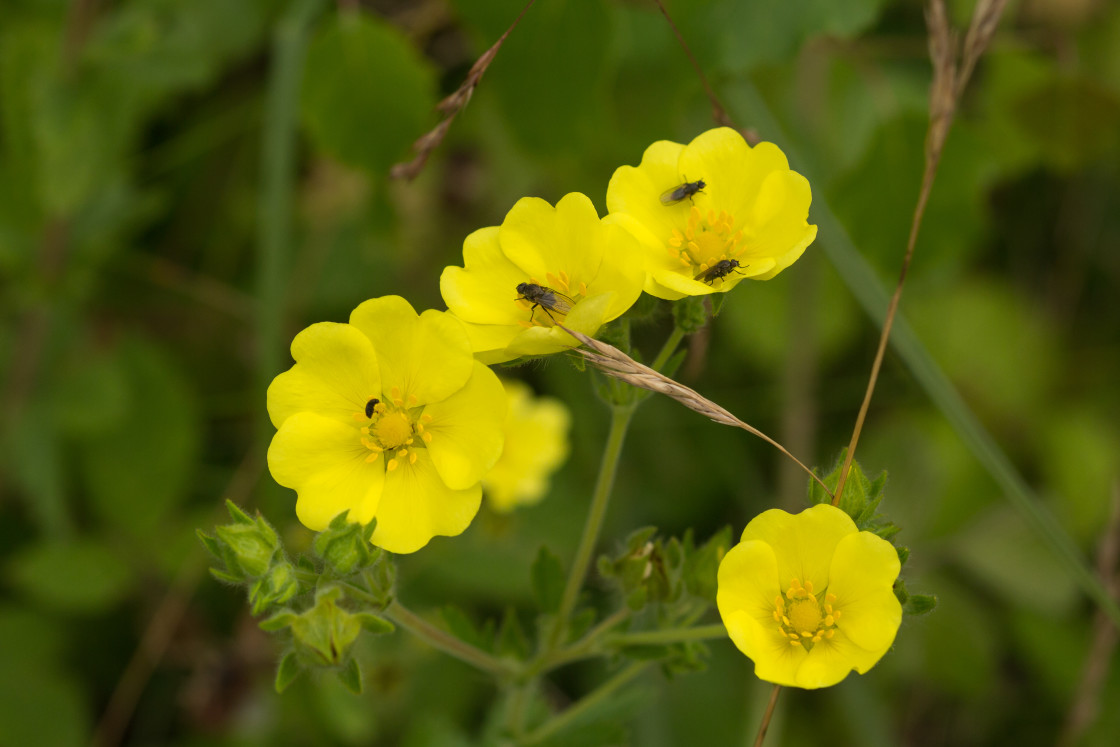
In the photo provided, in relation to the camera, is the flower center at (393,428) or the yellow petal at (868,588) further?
the flower center at (393,428)

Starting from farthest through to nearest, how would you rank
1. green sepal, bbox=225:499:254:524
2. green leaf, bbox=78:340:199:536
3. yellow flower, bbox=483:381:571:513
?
green leaf, bbox=78:340:199:536
yellow flower, bbox=483:381:571:513
green sepal, bbox=225:499:254:524

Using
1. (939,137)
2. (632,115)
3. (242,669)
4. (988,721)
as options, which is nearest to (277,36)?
(632,115)

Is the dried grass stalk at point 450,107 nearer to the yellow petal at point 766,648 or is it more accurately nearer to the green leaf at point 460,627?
the green leaf at point 460,627

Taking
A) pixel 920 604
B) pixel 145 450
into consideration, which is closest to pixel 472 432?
pixel 920 604

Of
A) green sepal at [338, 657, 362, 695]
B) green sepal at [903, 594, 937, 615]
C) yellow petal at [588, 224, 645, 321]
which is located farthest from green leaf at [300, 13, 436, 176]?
green sepal at [903, 594, 937, 615]

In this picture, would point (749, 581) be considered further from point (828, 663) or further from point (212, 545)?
point (212, 545)

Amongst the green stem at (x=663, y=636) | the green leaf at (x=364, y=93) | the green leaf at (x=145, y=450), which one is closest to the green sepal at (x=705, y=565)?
the green stem at (x=663, y=636)

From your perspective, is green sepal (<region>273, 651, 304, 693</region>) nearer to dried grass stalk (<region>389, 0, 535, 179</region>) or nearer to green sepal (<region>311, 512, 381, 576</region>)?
green sepal (<region>311, 512, 381, 576</region>)
